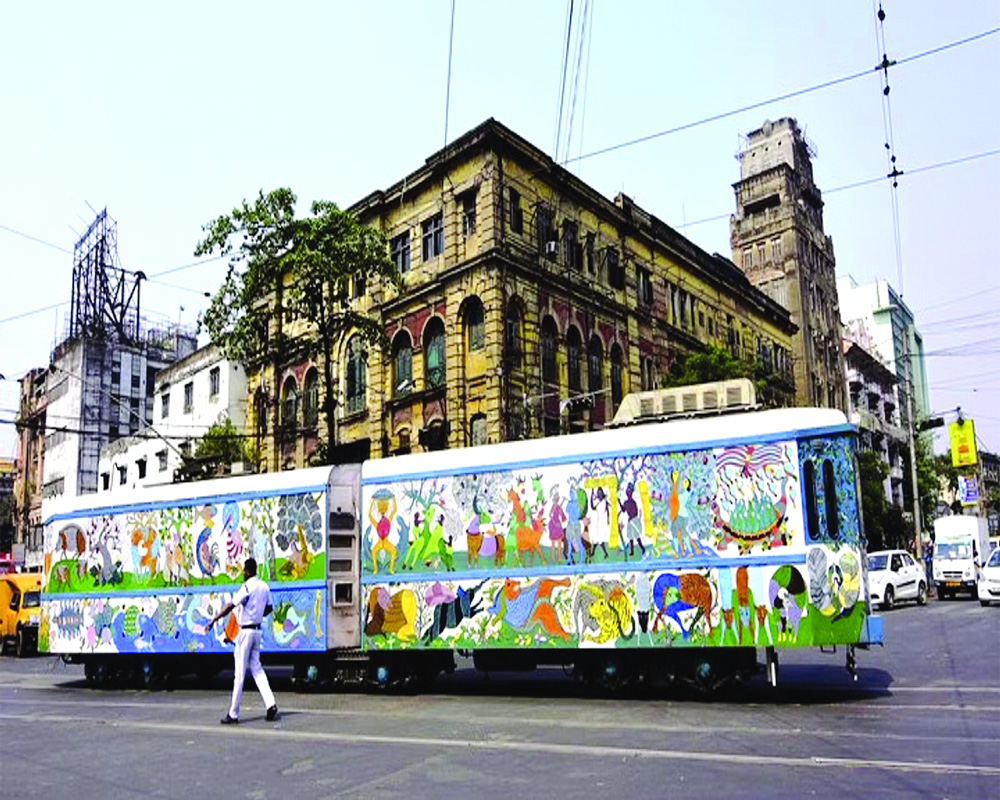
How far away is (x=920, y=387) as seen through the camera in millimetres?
96312

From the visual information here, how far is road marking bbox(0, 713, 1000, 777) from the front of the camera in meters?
7.03

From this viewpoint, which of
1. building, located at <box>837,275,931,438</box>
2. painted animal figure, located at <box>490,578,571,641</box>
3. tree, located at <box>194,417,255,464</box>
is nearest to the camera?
painted animal figure, located at <box>490,578,571,641</box>

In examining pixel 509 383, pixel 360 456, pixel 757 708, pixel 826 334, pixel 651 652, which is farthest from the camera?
pixel 826 334

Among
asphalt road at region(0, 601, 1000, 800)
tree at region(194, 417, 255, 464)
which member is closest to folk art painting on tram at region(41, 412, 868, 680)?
asphalt road at region(0, 601, 1000, 800)

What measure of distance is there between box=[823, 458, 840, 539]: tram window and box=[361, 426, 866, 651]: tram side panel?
0.04 metres

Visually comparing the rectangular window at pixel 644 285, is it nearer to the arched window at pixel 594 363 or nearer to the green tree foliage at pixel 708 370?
the green tree foliage at pixel 708 370

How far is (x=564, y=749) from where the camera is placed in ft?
26.9

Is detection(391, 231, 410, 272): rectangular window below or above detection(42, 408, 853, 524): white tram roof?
above

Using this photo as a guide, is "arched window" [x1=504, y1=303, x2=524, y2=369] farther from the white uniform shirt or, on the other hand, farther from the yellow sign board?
the yellow sign board

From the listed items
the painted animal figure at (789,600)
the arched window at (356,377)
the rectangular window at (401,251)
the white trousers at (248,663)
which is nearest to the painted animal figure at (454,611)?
the white trousers at (248,663)

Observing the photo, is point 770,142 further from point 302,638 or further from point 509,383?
point 302,638

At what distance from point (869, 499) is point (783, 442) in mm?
38787

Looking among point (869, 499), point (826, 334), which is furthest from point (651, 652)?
point (826, 334)

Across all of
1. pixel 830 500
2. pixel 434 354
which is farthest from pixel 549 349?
pixel 830 500
